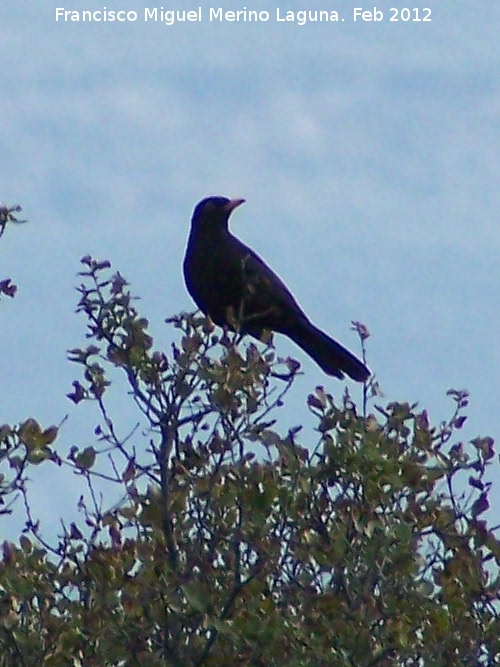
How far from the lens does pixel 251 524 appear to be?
17.2ft

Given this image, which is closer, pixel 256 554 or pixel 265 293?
pixel 256 554

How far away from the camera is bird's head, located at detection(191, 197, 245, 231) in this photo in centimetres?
1005

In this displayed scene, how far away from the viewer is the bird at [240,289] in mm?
9508

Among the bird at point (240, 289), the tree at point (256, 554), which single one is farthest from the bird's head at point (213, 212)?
the tree at point (256, 554)

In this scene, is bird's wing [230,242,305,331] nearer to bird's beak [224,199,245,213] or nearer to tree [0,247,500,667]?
bird's beak [224,199,245,213]

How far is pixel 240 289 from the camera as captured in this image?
9.52 metres

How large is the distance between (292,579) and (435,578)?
0.51 m

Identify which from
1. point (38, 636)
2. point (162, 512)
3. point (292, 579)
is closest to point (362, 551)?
point (292, 579)

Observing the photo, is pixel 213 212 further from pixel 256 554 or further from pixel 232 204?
pixel 256 554

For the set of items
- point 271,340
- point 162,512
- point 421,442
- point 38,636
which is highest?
point 271,340

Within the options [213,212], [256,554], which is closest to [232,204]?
[213,212]

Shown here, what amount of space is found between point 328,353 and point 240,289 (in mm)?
795

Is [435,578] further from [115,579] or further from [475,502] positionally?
[115,579]

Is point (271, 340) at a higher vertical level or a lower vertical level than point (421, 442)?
higher
